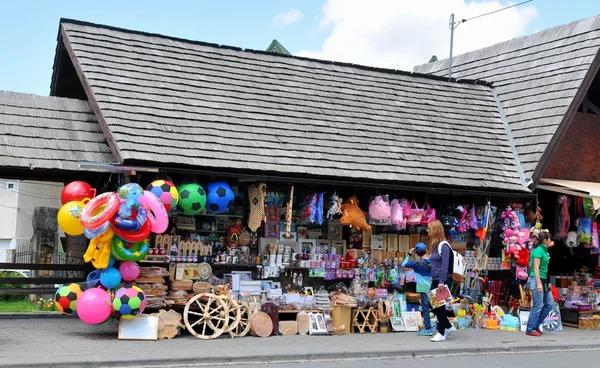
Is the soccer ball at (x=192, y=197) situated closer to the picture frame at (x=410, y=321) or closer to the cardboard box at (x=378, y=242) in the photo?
the cardboard box at (x=378, y=242)

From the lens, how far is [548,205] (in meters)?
16.8

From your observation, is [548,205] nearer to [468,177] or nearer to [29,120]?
[468,177]

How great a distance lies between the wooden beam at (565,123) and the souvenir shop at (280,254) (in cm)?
64

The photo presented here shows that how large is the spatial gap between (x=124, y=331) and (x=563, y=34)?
11754mm

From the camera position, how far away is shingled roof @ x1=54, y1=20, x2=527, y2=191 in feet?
40.9

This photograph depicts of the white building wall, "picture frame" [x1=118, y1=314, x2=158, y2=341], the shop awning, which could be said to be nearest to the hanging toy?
"picture frame" [x1=118, y1=314, x2=158, y2=341]

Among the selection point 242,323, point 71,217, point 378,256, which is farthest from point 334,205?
point 71,217

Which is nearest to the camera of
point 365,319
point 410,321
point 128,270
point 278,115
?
point 128,270

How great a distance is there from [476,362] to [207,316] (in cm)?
379

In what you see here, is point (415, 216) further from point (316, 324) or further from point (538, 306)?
point (316, 324)

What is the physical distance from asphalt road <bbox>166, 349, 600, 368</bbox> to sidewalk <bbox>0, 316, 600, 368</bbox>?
284 millimetres

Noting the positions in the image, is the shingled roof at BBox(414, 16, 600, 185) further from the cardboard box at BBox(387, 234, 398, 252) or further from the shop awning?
the cardboard box at BBox(387, 234, 398, 252)

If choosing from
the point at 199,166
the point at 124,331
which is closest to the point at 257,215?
the point at 199,166

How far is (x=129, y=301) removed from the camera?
10.9m
